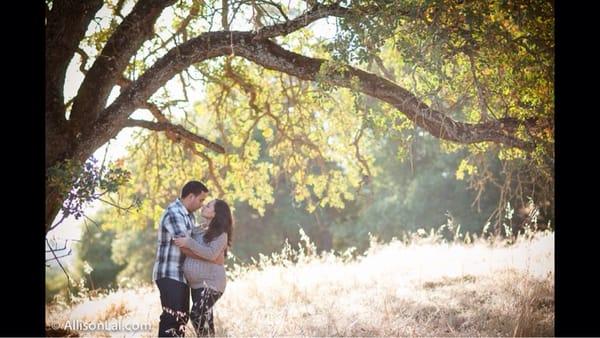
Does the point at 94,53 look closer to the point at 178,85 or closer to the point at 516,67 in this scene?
the point at 178,85

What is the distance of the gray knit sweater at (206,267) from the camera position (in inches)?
147

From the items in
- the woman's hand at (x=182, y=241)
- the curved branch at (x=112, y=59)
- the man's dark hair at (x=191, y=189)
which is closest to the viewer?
the woman's hand at (x=182, y=241)

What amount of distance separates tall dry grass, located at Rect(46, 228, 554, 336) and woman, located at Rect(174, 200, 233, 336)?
0.83 feet

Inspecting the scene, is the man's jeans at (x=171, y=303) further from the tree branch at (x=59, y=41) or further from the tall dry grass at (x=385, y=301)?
the tree branch at (x=59, y=41)

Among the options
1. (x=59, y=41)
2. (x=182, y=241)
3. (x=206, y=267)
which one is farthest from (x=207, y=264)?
(x=59, y=41)

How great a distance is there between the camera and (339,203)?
6562 mm

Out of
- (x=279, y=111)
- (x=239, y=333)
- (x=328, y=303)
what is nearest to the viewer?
(x=239, y=333)

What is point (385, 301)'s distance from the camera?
465cm

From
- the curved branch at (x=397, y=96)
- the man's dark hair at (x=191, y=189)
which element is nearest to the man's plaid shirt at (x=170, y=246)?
the man's dark hair at (x=191, y=189)

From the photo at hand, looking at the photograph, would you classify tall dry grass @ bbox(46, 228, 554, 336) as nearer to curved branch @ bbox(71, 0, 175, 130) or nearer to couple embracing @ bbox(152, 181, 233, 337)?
couple embracing @ bbox(152, 181, 233, 337)

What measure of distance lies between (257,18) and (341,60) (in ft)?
5.37

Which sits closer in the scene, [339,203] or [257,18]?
[257,18]

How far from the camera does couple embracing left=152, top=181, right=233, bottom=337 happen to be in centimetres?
369
